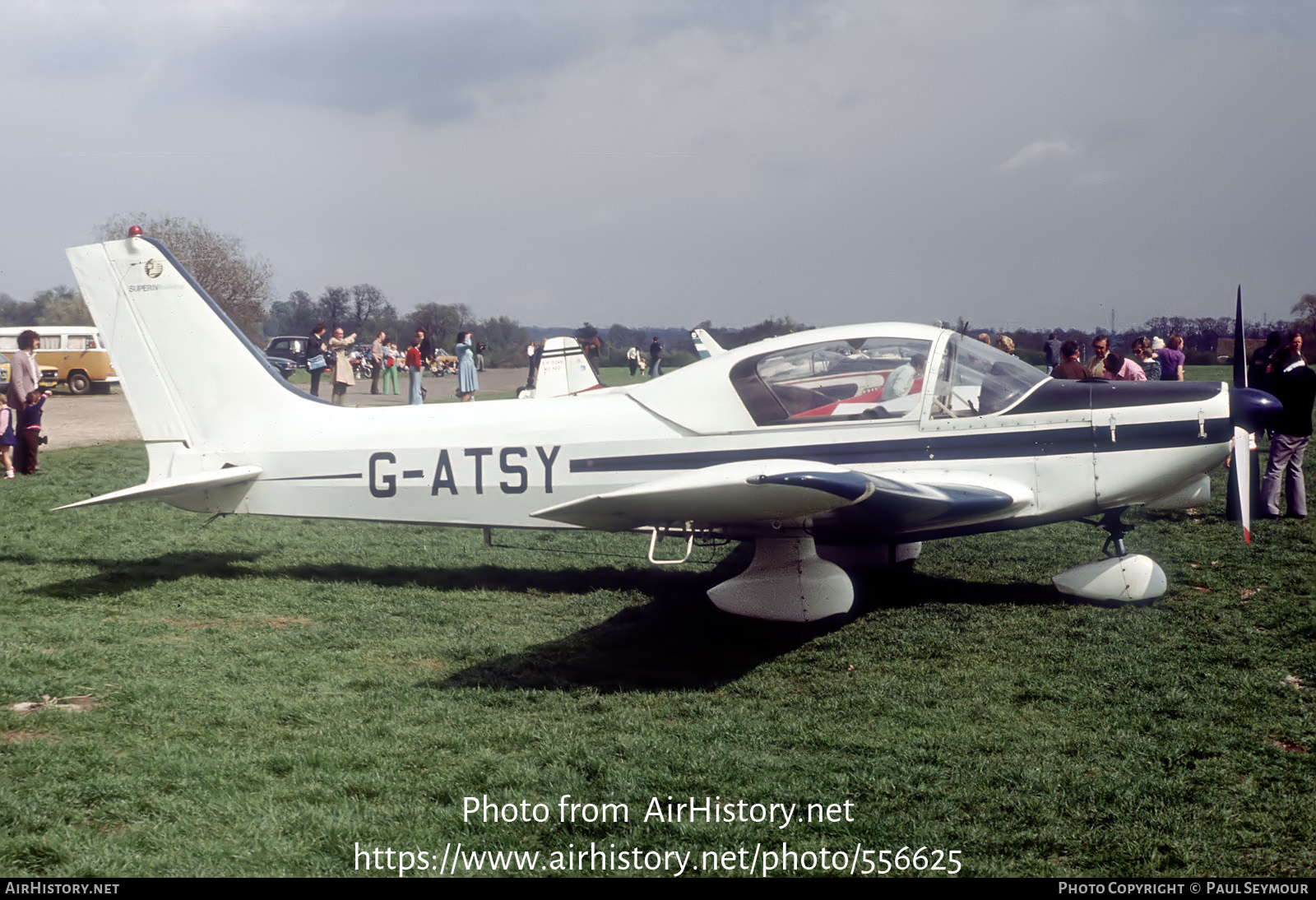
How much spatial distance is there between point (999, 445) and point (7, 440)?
13285 mm

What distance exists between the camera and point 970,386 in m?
7.03

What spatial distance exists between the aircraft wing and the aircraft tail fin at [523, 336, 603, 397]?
44.2 ft

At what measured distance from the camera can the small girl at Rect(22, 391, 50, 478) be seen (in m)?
13.9

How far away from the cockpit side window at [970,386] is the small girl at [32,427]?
42.0 ft

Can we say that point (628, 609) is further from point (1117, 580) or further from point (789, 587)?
point (1117, 580)

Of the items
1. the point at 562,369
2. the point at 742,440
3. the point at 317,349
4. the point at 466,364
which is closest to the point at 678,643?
the point at 742,440

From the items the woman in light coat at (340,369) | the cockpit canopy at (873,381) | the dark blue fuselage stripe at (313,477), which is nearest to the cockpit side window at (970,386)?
the cockpit canopy at (873,381)

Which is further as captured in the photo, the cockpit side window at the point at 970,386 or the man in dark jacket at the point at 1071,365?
the man in dark jacket at the point at 1071,365

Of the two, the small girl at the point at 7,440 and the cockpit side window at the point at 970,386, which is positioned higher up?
the cockpit side window at the point at 970,386

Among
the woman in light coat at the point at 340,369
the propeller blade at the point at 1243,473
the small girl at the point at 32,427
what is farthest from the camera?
the woman in light coat at the point at 340,369

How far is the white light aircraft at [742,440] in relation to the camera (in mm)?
6750

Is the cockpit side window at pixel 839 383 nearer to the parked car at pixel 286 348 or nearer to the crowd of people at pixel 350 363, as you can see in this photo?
the crowd of people at pixel 350 363

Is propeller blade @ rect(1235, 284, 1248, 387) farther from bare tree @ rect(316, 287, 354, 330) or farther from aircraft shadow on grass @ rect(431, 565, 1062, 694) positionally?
bare tree @ rect(316, 287, 354, 330)
